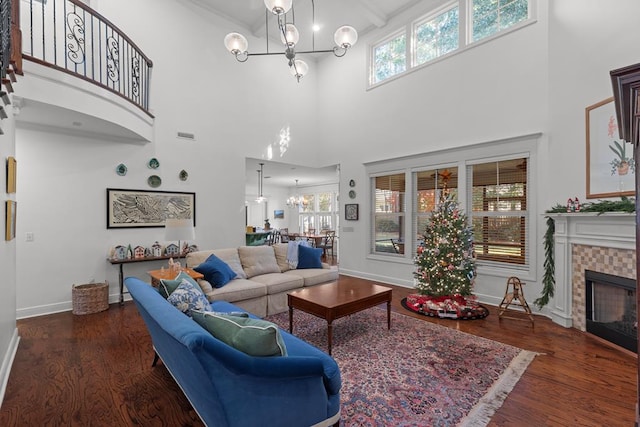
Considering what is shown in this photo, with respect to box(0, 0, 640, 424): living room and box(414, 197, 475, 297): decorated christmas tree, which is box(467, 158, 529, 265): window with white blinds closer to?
box(0, 0, 640, 424): living room

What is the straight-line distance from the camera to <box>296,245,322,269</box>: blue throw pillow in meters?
4.96

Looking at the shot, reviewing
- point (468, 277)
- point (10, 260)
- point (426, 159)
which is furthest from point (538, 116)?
point (10, 260)

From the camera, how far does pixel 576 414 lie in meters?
2.09

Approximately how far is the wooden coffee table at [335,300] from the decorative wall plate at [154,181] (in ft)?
10.6

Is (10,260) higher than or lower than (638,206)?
lower

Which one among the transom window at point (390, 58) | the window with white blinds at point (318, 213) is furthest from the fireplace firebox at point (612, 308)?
the window with white blinds at point (318, 213)

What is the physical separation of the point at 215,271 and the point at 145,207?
7.02 ft

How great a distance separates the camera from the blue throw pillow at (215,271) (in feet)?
12.4

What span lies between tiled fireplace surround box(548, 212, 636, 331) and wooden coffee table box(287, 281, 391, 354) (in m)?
2.22

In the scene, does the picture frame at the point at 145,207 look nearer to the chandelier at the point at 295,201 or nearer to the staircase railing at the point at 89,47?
the staircase railing at the point at 89,47

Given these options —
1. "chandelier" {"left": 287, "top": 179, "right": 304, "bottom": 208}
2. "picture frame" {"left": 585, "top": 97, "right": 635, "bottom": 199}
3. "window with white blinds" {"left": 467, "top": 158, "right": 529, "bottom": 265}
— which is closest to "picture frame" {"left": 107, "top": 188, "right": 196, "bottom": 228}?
"window with white blinds" {"left": 467, "top": 158, "right": 529, "bottom": 265}

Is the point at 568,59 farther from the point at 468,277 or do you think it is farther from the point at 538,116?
the point at 468,277

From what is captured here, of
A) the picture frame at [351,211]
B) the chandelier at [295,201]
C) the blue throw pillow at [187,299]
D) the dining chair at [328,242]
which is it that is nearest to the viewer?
the blue throw pillow at [187,299]

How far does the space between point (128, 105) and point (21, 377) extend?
337cm
